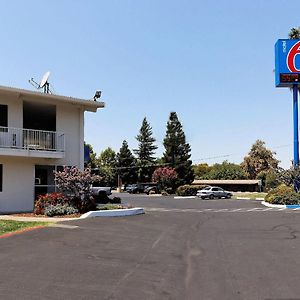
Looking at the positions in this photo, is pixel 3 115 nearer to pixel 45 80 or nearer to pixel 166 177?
pixel 45 80

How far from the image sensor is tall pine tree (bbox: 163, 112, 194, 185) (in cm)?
6506

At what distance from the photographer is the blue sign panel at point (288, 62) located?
33.2 m

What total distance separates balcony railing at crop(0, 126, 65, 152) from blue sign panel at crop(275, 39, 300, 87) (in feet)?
63.7

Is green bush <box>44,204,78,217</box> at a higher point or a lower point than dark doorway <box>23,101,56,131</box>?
lower

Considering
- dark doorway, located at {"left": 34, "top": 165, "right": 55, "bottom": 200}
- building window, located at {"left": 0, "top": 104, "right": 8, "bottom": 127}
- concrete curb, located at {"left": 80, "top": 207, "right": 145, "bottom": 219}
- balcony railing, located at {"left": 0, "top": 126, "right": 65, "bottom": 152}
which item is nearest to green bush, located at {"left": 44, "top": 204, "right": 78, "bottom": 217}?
concrete curb, located at {"left": 80, "top": 207, "right": 145, "bottom": 219}

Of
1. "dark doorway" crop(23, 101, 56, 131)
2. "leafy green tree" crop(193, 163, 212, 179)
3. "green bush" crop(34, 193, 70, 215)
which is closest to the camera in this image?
"green bush" crop(34, 193, 70, 215)

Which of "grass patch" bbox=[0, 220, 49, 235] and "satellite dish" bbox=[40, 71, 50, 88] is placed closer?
"grass patch" bbox=[0, 220, 49, 235]

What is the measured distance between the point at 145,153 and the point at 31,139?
59057 mm

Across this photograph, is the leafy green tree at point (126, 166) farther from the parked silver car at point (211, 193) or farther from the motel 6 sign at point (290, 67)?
the motel 6 sign at point (290, 67)

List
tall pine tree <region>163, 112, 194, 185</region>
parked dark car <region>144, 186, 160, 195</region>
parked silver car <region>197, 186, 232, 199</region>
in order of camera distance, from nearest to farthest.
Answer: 1. parked silver car <region>197, 186, 232, 199</region>
2. parked dark car <region>144, 186, 160, 195</region>
3. tall pine tree <region>163, 112, 194, 185</region>

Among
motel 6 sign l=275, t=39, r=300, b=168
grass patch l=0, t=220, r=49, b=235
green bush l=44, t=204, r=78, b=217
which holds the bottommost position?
grass patch l=0, t=220, r=49, b=235

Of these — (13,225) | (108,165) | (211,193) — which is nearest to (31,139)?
(13,225)

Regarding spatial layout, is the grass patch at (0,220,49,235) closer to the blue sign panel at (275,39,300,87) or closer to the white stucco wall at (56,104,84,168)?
the white stucco wall at (56,104,84,168)

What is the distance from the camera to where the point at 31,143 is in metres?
20.9
